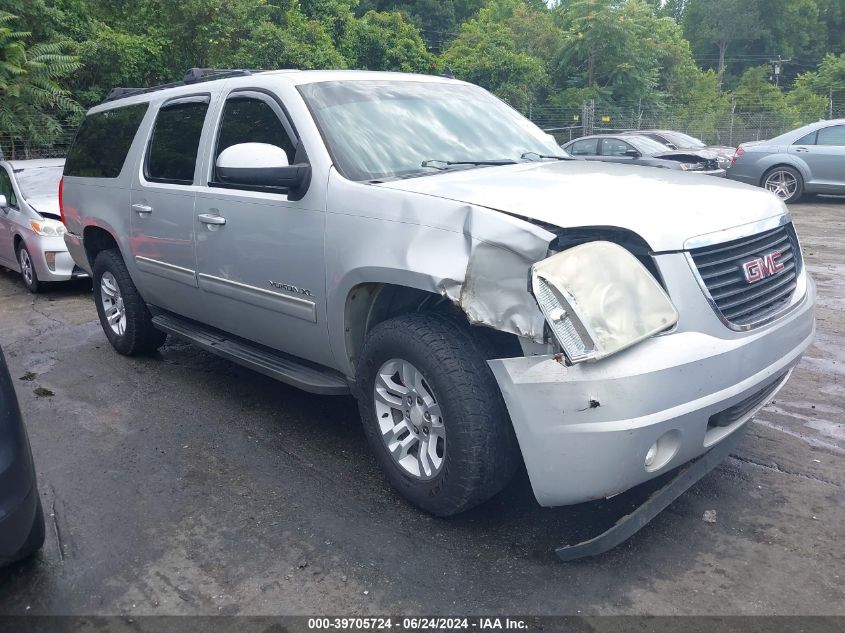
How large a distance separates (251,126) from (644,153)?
508 inches

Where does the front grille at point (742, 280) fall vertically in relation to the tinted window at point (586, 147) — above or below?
above

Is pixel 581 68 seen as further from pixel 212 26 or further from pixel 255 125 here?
pixel 255 125

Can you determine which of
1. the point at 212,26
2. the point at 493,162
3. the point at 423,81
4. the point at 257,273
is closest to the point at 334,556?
the point at 257,273

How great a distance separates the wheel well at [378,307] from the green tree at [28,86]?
15402 mm

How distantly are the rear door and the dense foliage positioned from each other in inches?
498

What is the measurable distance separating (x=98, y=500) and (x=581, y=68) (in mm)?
36249

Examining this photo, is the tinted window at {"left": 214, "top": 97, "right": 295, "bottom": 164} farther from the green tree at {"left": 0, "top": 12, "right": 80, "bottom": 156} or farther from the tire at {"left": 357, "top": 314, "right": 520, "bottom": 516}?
the green tree at {"left": 0, "top": 12, "right": 80, "bottom": 156}

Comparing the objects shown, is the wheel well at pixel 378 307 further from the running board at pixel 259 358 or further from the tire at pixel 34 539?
the tire at pixel 34 539

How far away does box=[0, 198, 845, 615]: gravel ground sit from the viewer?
288cm

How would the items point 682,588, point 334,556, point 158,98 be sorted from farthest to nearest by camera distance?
1. point 158,98
2. point 334,556
3. point 682,588

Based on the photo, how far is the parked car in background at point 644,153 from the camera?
48.1 feet

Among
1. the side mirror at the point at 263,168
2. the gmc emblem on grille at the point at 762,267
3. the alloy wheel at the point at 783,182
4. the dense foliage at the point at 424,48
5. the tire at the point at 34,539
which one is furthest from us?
the dense foliage at the point at 424,48

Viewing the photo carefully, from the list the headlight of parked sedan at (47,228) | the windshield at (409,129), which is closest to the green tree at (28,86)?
the headlight of parked sedan at (47,228)

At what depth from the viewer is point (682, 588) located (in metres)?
2.87
